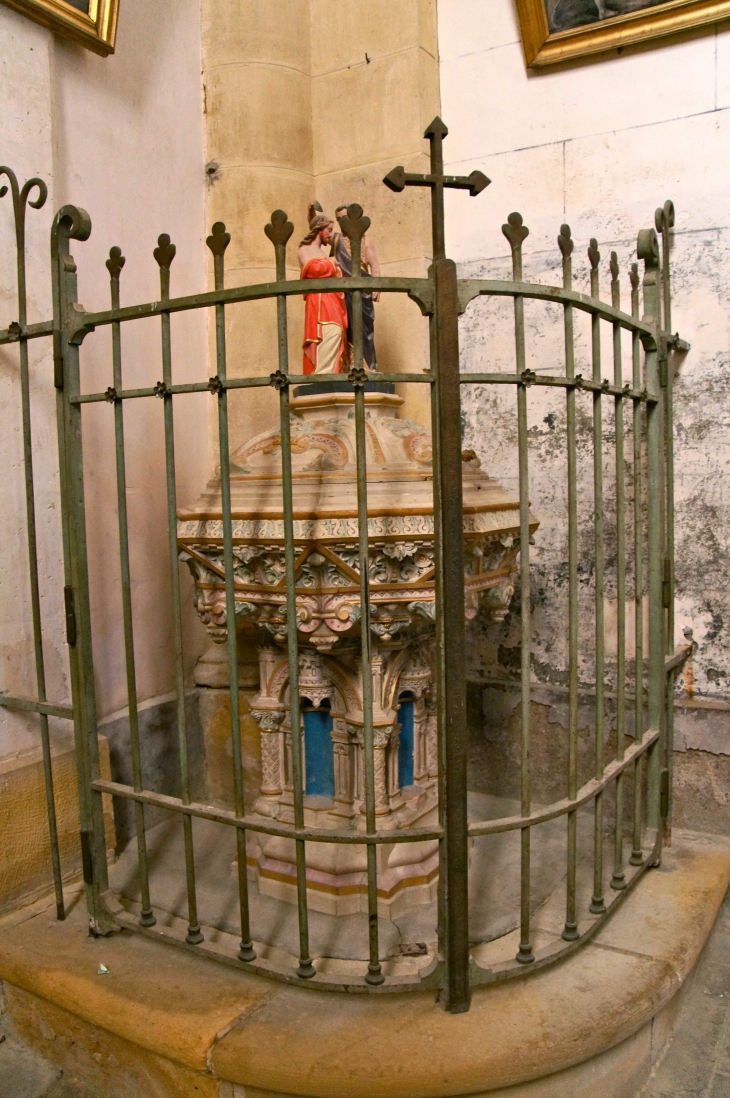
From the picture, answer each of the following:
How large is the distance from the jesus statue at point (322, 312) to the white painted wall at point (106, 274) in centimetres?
72

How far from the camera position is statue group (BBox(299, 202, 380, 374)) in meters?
2.79

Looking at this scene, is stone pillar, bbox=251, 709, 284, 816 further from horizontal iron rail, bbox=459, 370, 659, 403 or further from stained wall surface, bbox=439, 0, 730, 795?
horizontal iron rail, bbox=459, 370, 659, 403

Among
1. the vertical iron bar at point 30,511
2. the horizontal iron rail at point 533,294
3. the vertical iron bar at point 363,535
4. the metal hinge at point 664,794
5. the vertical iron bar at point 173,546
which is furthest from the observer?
the metal hinge at point 664,794

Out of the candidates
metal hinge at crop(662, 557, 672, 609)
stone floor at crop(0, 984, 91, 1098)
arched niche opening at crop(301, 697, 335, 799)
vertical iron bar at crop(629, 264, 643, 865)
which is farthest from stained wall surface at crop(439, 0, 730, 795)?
stone floor at crop(0, 984, 91, 1098)

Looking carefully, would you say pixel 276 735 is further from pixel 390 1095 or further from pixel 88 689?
pixel 390 1095

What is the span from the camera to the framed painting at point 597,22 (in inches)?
116

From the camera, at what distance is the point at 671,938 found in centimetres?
234

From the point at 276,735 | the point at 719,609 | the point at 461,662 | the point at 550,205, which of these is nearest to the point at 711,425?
the point at 719,609

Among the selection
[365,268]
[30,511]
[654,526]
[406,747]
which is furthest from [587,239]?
[30,511]

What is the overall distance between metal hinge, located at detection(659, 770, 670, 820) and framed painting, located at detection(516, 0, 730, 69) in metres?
2.55

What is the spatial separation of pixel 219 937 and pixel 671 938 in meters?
1.24

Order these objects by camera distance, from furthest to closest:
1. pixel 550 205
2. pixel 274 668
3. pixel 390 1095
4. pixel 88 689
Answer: pixel 550 205
pixel 274 668
pixel 88 689
pixel 390 1095

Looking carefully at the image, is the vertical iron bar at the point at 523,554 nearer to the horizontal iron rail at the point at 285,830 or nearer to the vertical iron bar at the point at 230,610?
the horizontal iron rail at the point at 285,830

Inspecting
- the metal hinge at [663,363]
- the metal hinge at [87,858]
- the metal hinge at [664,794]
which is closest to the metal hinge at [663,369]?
the metal hinge at [663,363]
